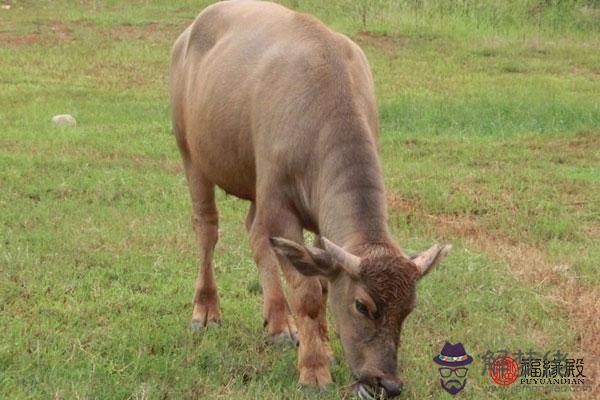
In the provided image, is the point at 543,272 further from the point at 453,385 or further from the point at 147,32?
the point at 147,32

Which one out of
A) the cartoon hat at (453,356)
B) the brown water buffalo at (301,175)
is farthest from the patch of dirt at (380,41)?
the cartoon hat at (453,356)

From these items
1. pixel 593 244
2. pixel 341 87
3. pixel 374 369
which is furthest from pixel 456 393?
pixel 593 244

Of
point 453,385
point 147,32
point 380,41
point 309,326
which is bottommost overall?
point 147,32

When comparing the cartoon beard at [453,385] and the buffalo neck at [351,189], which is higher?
the buffalo neck at [351,189]

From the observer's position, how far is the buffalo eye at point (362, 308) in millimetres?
4219

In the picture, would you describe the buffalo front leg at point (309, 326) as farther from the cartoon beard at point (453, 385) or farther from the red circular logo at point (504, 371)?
the red circular logo at point (504, 371)

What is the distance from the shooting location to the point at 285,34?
5453 mm

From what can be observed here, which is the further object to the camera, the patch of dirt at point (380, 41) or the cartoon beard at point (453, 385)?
the patch of dirt at point (380, 41)

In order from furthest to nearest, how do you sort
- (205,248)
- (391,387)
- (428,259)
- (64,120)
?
1. (64,120)
2. (205,248)
3. (428,259)
4. (391,387)

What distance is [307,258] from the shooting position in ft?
14.4

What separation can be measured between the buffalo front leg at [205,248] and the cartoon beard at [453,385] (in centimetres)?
166

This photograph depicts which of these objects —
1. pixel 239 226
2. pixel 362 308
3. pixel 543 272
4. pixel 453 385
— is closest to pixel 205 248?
pixel 239 226

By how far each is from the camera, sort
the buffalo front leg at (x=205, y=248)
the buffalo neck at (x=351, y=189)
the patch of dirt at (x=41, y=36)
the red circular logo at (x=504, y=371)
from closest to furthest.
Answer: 1. the buffalo neck at (x=351, y=189)
2. the red circular logo at (x=504, y=371)
3. the buffalo front leg at (x=205, y=248)
4. the patch of dirt at (x=41, y=36)

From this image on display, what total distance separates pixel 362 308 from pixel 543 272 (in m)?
2.94
